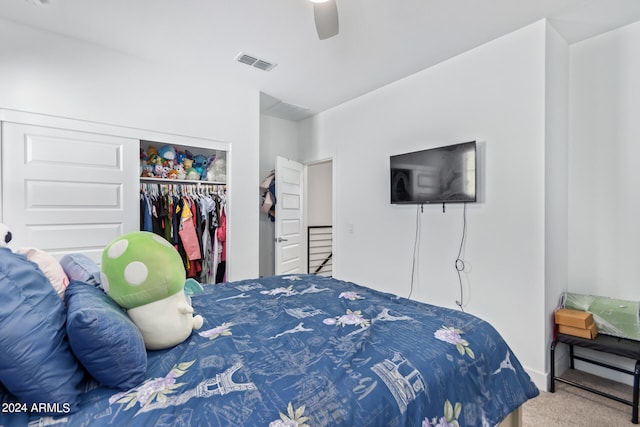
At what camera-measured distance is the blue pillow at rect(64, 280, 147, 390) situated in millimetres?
845

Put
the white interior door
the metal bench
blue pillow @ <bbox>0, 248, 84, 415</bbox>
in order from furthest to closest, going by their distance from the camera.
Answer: the white interior door < the metal bench < blue pillow @ <bbox>0, 248, 84, 415</bbox>

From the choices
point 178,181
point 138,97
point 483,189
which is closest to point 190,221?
point 178,181

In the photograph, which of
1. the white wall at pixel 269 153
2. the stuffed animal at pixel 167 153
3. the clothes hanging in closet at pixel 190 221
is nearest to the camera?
the clothes hanging in closet at pixel 190 221

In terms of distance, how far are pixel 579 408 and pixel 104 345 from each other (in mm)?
2758

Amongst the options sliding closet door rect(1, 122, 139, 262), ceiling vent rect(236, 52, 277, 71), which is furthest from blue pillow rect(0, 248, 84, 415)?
ceiling vent rect(236, 52, 277, 71)

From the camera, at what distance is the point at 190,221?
3033 mm

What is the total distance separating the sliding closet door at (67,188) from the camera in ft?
7.49

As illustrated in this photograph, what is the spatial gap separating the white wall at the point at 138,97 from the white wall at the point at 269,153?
785 millimetres

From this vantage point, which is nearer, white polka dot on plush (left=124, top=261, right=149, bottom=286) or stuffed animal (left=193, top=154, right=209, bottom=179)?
white polka dot on plush (left=124, top=261, right=149, bottom=286)

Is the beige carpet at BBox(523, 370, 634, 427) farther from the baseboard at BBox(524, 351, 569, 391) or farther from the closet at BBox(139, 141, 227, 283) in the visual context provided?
the closet at BBox(139, 141, 227, 283)

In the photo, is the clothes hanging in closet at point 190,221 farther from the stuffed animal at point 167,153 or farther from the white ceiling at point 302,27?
the white ceiling at point 302,27

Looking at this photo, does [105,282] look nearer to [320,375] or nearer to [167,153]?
[320,375]

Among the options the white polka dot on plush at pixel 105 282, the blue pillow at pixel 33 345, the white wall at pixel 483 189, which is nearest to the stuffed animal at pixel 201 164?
the white wall at pixel 483 189

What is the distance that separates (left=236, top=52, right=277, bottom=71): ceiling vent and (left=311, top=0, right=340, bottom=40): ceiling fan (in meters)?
1.25
